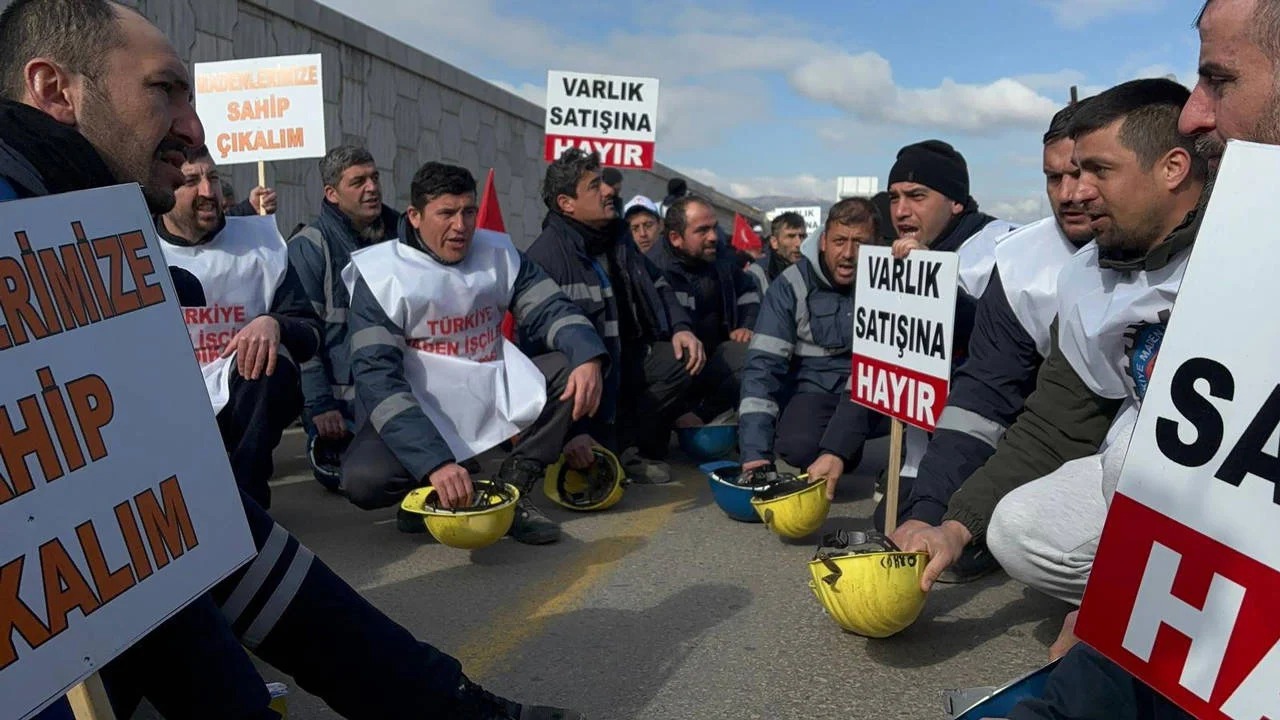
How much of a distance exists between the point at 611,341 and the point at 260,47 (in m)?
5.18

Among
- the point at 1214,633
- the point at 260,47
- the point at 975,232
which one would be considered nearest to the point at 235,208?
the point at 260,47

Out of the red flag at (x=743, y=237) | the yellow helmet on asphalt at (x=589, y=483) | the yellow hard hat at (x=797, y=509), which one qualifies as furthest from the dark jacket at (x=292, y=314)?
the red flag at (x=743, y=237)

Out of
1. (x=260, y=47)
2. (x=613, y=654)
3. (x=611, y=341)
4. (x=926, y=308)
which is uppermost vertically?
(x=260, y=47)

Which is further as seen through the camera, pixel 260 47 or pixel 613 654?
pixel 260 47

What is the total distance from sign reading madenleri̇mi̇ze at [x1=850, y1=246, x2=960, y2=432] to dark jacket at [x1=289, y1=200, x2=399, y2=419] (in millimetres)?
2560

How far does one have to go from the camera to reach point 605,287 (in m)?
5.63

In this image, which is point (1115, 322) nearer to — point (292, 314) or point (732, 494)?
point (732, 494)

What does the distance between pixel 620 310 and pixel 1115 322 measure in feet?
11.4

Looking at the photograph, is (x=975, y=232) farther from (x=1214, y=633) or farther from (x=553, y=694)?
(x=1214, y=633)

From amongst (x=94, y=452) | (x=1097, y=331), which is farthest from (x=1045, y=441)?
(x=94, y=452)

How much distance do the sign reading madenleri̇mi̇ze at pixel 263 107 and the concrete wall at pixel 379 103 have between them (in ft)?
3.26

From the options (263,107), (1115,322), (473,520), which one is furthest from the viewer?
(263,107)

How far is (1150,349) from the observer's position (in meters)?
2.77

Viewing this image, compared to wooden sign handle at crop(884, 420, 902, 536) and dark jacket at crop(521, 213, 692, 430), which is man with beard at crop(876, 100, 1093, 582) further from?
dark jacket at crop(521, 213, 692, 430)
